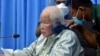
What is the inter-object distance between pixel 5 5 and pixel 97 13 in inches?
51.3

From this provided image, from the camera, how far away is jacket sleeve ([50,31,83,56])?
1531 mm

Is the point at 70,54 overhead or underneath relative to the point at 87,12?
underneath

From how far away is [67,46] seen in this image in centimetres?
154

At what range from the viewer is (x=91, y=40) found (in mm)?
1878

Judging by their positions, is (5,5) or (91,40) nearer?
(91,40)

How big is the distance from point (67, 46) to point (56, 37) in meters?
0.14

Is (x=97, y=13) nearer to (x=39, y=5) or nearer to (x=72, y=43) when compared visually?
(x=72, y=43)

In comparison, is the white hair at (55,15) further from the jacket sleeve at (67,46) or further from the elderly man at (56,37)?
the jacket sleeve at (67,46)

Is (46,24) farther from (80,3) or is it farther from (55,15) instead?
A: (80,3)

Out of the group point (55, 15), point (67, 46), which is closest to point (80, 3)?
point (55, 15)

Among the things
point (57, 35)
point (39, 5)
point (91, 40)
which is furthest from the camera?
point (39, 5)

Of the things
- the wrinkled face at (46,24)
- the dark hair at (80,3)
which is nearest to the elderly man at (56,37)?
the wrinkled face at (46,24)

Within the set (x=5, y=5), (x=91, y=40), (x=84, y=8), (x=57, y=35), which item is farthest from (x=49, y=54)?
Answer: (x=5, y=5)

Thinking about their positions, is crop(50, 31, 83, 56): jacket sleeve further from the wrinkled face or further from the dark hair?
the dark hair
